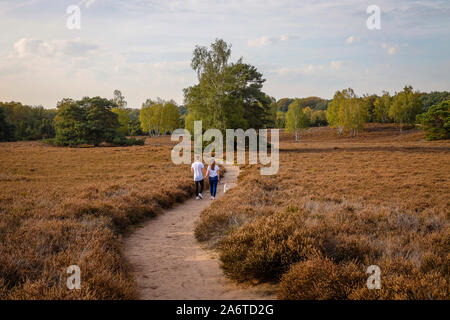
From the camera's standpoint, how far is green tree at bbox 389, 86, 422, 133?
8231cm

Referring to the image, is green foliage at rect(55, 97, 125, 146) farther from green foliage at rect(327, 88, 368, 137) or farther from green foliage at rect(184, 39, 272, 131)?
green foliage at rect(327, 88, 368, 137)

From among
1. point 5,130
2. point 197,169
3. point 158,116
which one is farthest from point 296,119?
point 197,169

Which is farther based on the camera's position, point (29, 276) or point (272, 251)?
point (272, 251)

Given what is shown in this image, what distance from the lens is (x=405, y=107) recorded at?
270ft

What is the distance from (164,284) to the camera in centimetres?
555

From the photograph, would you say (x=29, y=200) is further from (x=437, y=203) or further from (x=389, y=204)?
(x=437, y=203)

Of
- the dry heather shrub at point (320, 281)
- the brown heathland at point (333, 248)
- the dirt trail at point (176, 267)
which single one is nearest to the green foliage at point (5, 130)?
the dirt trail at point (176, 267)

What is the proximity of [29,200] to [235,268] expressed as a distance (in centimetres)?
908

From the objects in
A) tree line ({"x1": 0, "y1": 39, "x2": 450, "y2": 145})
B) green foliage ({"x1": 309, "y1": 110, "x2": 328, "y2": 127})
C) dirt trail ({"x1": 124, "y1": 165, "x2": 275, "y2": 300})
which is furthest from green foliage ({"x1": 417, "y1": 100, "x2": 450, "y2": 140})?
dirt trail ({"x1": 124, "y1": 165, "x2": 275, "y2": 300})

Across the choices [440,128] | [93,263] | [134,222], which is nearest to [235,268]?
[93,263]

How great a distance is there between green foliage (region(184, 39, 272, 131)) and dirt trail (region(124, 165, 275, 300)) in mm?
31273

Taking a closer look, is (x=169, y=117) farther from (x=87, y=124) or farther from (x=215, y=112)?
(x=215, y=112)

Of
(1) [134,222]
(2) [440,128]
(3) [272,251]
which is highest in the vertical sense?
(2) [440,128]
